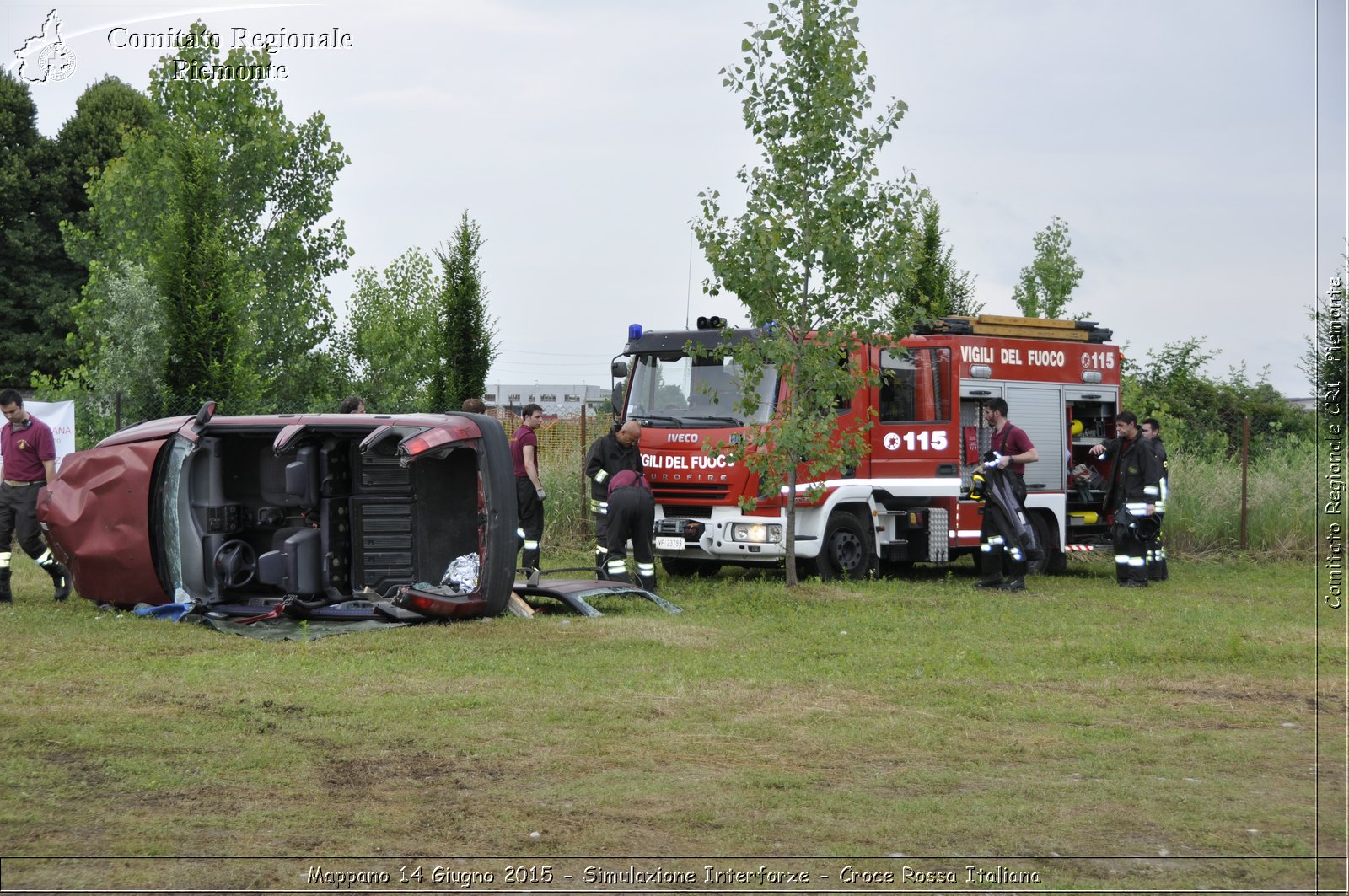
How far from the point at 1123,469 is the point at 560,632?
784cm

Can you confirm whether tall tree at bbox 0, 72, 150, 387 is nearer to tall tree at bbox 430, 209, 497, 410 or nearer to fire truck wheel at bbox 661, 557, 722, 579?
tall tree at bbox 430, 209, 497, 410

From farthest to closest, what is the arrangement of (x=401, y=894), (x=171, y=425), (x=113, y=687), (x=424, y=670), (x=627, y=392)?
(x=627, y=392) < (x=171, y=425) < (x=424, y=670) < (x=113, y=687) < (x=401, y=894)

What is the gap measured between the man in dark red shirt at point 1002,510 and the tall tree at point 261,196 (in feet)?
56.9

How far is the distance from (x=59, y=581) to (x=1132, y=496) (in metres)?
11.3

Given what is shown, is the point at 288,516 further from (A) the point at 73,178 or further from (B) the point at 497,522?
(A) the point at 73,178

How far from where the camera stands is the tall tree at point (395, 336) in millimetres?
35250

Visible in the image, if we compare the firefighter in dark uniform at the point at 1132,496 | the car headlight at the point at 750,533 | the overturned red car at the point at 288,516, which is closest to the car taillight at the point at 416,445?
the overturned red car at the point at 288,516

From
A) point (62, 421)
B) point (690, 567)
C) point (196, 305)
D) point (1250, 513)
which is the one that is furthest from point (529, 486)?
point (1250, 513)

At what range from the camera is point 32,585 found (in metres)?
13.8

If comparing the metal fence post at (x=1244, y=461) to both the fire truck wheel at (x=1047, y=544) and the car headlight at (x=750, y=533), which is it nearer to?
the fire truck wheel at (x=1047, y=544)

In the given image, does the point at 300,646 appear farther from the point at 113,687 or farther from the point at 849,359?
the point at 849,359

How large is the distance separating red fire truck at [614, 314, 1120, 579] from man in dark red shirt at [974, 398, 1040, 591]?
75 cm

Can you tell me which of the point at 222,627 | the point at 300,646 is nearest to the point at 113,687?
the point at 300,646

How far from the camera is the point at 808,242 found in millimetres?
13922
